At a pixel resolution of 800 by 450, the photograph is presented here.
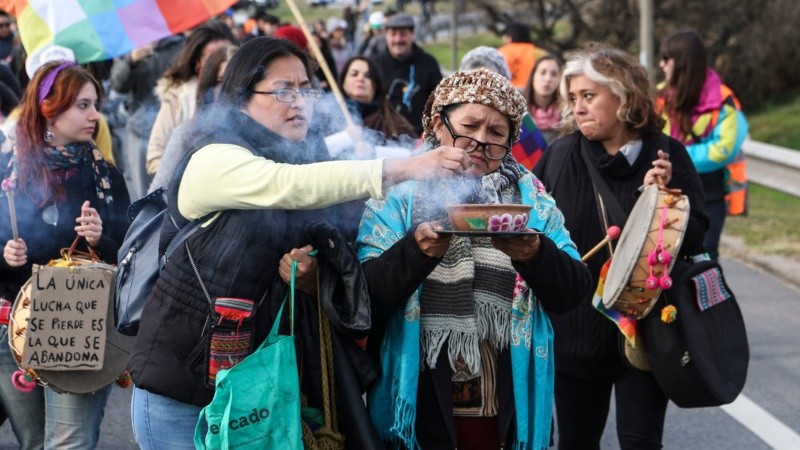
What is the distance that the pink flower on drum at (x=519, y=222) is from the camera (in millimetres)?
3225

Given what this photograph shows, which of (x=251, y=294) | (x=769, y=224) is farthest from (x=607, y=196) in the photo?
(x=769, y=224)

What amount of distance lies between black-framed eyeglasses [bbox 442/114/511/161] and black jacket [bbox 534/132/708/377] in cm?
132

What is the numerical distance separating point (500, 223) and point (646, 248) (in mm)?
1334

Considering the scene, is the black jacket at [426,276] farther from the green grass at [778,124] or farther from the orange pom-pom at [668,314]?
the green grass at [778,124]

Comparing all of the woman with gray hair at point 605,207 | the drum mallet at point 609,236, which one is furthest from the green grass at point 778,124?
the drum mallet at point 609,236

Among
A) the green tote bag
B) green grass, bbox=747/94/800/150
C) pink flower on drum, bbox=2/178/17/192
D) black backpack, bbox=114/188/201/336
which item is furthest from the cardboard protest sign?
green grass, bbox=747/94/800/150

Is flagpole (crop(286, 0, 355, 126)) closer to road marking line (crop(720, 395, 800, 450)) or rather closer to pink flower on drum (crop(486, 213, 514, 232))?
pink flower on drum (crop(486, 213, 514, 232))

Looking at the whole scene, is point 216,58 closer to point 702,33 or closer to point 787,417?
point 787,417

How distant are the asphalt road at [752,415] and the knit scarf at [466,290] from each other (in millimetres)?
2834

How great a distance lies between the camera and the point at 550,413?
3.71 meters

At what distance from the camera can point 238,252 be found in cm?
329

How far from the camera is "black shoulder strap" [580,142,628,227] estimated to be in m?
4.79

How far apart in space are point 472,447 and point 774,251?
7924 millimetres

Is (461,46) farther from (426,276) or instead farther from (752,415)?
(426,276)
